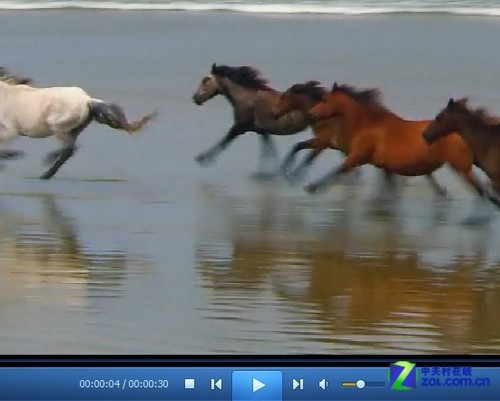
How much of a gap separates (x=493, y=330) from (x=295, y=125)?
2.89 m

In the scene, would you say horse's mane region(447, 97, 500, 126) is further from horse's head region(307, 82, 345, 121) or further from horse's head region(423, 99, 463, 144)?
horse's head region(307, 82, 345, 121)

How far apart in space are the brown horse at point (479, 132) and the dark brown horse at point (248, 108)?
120 cm

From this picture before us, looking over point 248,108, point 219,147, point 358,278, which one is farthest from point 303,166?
point 358,278

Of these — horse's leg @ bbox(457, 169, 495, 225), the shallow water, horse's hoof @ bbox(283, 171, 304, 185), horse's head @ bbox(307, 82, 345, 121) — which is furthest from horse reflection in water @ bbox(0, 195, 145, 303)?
horse's leg @ bbox(457, 169, 495, 225)

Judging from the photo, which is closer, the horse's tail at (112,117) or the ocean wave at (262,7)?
the horse's tail at (112,117)

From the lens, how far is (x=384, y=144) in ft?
20.0

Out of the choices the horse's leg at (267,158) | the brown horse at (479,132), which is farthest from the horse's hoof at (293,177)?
the brown horse at (479,132)

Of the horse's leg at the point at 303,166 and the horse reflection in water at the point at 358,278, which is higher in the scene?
the horse reflection in water at the point at 358,278

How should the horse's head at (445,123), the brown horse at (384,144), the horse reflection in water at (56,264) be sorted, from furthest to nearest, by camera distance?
the brown horse at (384,144), the horse's head at (445,123), the horse reflection in water at (56,264)

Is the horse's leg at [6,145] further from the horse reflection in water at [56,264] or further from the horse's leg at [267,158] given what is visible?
the horse's leg at [267,158]

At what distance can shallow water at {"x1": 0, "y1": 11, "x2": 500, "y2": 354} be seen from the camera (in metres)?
4.15

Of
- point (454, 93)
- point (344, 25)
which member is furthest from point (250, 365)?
point (344, 25)

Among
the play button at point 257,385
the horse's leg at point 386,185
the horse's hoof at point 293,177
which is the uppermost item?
the play button at point 257,385

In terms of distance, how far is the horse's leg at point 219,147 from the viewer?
22.5 ft
